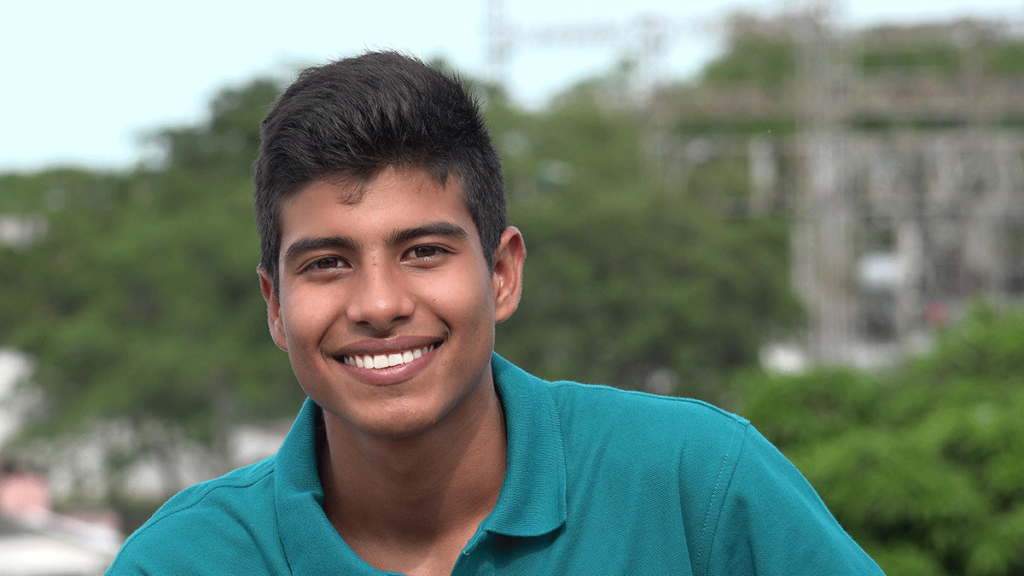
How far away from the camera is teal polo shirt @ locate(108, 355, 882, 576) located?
2.17 meters

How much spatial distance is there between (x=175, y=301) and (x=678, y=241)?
9015 millimetres

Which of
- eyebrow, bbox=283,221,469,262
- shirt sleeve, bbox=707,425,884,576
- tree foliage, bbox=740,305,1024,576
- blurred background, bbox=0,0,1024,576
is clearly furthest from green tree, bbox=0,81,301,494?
shirt sleeve, bbox=707,425,884,576

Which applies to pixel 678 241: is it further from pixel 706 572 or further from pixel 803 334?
pixel 706 572

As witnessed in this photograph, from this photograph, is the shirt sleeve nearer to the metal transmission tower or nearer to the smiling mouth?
the smiling mouth

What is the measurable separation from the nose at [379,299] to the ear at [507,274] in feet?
0.90

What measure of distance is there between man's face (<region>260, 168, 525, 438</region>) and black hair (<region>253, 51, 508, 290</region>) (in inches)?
1.1

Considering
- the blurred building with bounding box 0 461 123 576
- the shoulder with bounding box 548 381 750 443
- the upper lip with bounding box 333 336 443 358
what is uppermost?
the upper lip with bounding box 333 336 443 358

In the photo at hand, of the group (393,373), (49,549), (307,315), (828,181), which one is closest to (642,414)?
(393,373)

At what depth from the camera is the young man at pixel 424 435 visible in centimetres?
214

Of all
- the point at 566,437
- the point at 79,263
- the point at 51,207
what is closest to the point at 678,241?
the point at 79,263

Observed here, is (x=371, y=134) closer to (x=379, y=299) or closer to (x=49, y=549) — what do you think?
(x=379, y=299)

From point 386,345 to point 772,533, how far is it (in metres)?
0.68

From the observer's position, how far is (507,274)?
239 cm

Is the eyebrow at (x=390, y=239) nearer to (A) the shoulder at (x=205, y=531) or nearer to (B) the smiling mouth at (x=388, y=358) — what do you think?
(B) the smiling mouth at (x=388, y=358)
